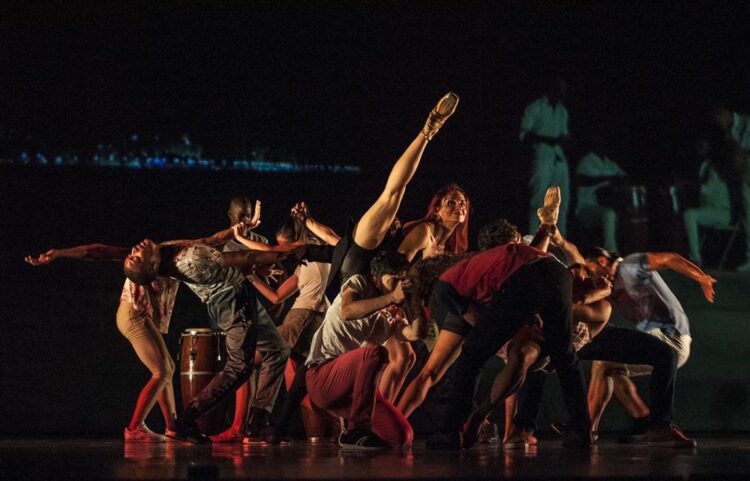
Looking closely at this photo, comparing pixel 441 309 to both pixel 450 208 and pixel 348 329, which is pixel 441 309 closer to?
pixel 348 329

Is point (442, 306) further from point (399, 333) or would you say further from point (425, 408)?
point (425, 408)

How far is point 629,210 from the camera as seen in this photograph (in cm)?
970

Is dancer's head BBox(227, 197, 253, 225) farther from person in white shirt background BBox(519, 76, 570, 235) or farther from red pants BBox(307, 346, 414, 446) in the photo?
person in white shirt background BBox(519, 76, 570, 235)

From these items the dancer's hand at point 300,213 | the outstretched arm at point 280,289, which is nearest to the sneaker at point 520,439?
the outstretched arm at point 280,289

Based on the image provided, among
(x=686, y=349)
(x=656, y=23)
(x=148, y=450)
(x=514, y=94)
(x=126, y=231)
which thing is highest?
(x=656, y=23)

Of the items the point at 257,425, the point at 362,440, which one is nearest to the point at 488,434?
the point at 362,440

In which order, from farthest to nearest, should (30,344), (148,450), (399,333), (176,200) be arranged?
(176,200) → (30,344) → (399,333) → (148,450)

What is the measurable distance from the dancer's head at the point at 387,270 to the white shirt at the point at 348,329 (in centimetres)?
7

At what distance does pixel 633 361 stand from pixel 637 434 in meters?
0.48

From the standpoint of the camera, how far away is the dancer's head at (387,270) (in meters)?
6.21

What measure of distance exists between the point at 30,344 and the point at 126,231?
1067 mm

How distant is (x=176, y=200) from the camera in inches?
361

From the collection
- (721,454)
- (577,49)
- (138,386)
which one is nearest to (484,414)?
(721,454)

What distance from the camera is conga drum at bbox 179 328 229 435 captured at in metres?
7.42
